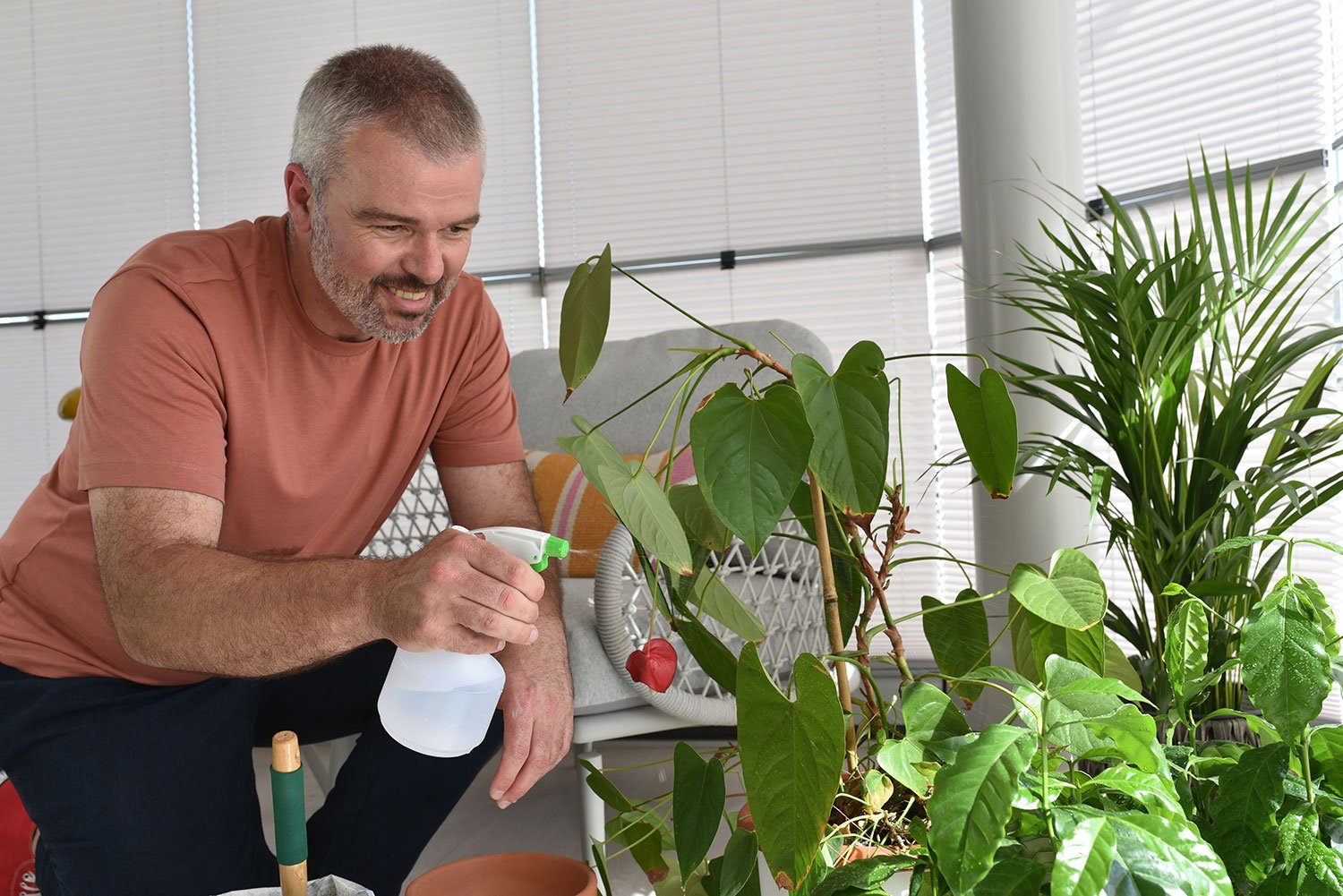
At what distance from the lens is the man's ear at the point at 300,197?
1.50 meters

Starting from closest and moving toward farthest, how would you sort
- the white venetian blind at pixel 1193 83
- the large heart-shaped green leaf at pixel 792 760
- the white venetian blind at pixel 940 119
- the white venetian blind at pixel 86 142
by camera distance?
the large heart-shaped green leaf at pixel 792 760
the white venetian blind at pixel 1193 83
the white venetian blind at pixel 940 119
the white venetian blind at pixel 86 142

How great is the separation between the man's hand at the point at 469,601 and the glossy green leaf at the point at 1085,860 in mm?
463

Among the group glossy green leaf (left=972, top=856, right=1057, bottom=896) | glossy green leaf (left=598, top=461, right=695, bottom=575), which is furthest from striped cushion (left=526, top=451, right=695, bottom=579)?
glossy green leaf (left=972, top=856, right=1057, bottom=896)

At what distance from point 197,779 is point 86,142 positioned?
3.25 m

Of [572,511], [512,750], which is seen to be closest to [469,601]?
[512,750]

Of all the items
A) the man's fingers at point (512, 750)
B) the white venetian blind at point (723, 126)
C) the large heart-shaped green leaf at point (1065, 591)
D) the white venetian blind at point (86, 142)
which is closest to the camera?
the large heart-shaped green leaf at point (1065, 591)

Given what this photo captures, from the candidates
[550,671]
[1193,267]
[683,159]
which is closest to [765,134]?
[683,159]

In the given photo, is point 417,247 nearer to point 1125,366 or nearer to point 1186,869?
point 1125,366

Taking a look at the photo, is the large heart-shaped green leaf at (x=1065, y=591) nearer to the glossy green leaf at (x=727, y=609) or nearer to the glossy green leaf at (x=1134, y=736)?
the glossy green leaf at (x=1134, y=736)

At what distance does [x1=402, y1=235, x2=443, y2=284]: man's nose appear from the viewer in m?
1.43

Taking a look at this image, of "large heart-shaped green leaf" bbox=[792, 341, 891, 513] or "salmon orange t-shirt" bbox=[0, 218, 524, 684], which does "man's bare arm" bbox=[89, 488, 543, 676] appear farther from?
"large heart-shaped green leaf" bbox=[792, 341, 891, 513]

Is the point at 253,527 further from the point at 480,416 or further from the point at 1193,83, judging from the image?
the point at 1193,83

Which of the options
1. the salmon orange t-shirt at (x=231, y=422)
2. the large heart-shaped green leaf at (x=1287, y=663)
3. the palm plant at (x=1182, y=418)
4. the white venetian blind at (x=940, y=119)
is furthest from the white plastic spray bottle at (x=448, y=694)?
the white venetian blind at (x=940, y=119)

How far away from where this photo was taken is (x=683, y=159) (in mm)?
3518
